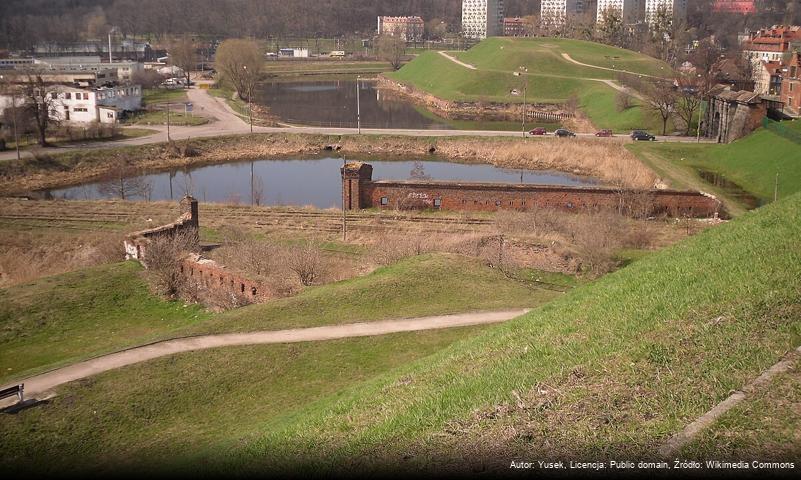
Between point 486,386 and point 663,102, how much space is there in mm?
45828

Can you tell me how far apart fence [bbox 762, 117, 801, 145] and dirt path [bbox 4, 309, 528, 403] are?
27466 mm

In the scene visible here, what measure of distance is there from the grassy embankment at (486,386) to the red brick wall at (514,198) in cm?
1717

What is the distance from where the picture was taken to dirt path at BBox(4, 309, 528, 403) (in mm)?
13867

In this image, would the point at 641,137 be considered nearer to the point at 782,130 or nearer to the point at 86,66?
the point at 782,130

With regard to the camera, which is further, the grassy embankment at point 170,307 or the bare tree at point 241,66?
the bare tree at point 241,66

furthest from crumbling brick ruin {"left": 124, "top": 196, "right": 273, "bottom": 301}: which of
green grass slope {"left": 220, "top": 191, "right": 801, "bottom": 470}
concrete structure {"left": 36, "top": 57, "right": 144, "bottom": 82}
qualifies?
concrete structure {"left": 36, "top": 57, "right": 144, "bottom": 82}

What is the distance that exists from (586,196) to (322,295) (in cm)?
1797

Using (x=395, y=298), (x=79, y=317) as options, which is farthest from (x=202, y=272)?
(x=395, y=298)

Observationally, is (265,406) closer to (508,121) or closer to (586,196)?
(586,196)

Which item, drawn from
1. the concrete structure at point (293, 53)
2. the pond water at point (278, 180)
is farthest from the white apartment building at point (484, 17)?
the pond water at point (278, 180)

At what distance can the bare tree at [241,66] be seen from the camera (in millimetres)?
71312

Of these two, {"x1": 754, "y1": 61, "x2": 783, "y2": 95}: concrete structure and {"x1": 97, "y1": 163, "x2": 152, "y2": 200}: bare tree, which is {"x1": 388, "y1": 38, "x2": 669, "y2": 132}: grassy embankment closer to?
{"x1": 754, "y1": 61, "x2": 783, "y2": 95}: concrete structure

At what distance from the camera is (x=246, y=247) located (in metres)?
22.2

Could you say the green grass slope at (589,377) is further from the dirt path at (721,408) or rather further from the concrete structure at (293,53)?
the concrete structure at (293,53)
